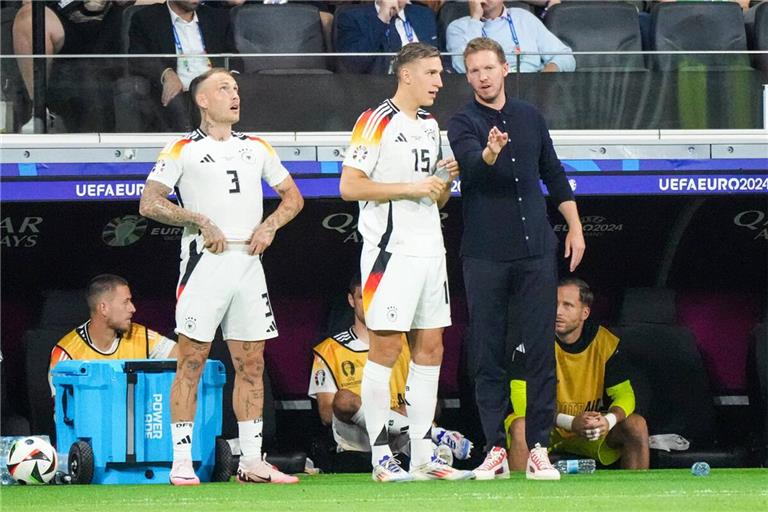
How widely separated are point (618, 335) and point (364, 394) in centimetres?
313

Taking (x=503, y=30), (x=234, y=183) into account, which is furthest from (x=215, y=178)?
(x=503, y=30)

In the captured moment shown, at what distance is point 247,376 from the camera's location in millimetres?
7383

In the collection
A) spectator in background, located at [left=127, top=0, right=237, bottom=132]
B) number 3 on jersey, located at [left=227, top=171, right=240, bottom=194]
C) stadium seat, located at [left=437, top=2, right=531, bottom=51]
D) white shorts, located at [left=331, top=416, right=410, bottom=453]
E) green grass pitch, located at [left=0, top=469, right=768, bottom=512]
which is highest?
stadium seat, located at [left=437, top=2, right=531, bottom=51]

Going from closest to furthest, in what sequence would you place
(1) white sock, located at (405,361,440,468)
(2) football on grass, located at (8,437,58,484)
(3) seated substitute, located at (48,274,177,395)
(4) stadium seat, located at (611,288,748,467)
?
(1) white sock, located at (405,361,440,468), (2) football on grass, located at (8,437,58,484), (3) seated substitute, located at (48,274,177,395), (4) stadium seat, located at (611,288,748,467)

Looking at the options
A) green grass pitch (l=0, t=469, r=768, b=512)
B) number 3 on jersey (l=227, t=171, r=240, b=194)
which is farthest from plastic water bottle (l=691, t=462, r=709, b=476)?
number 3 on jersey (l=227, t=171, r=240, b=194)

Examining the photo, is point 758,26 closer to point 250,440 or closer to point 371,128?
point 371,128

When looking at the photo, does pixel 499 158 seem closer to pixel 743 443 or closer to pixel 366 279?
pixel 366 279

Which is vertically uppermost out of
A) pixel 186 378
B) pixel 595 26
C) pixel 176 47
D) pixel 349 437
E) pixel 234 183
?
pixel 595 26

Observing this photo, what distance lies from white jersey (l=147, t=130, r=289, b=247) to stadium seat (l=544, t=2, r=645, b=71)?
281cm

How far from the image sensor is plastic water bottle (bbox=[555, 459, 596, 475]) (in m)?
8.12

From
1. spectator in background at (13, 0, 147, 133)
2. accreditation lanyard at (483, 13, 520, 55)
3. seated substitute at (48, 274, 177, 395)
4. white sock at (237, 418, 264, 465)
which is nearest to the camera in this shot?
white sock at (237, 418, 264, 465)

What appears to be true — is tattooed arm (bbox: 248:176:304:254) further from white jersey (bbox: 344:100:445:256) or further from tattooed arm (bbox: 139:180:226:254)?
white jersey (bbox: 344:100:445:256)

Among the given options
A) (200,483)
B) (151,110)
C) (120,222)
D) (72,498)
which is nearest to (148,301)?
(120,222)

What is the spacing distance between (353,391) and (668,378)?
2082mm
